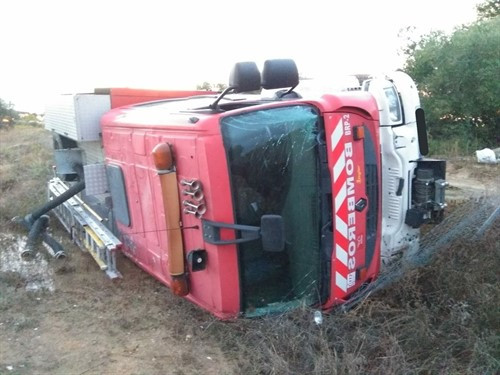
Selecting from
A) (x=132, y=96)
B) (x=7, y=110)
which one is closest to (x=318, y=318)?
(x=132, y=96)

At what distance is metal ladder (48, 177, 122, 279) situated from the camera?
17.2 feet

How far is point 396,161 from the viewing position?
4.84 m

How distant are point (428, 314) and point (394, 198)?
124cm

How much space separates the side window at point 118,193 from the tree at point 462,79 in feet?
27.8

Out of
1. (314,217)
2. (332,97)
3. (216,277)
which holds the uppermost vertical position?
(332,97)

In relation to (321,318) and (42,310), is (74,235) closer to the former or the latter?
(42,310)

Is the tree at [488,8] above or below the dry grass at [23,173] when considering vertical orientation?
above

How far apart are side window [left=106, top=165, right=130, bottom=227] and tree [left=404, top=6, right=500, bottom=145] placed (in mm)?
8471

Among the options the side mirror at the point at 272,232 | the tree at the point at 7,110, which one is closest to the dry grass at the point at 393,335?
the side mirror at the point at 272,232

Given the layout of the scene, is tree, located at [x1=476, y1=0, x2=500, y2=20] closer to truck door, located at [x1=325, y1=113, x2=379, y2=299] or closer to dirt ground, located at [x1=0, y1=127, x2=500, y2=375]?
truck door, located at [x1=325, y1=113, x2=379, y2=299]

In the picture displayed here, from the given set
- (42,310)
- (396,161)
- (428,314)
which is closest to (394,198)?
(396,161)

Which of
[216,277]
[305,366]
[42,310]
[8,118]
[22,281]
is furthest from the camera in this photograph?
[8,118]

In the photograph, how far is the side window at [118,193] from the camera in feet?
17.1

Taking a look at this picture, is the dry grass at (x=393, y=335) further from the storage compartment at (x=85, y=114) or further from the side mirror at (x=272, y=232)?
the storage compartment at (x=85, y=114)
